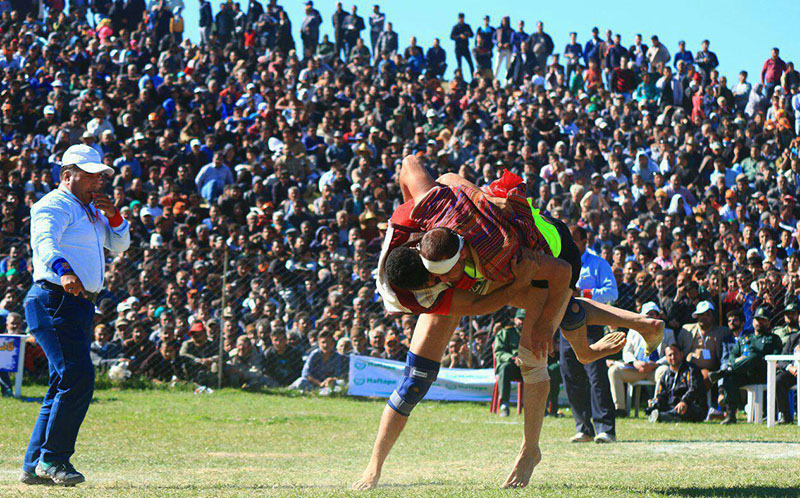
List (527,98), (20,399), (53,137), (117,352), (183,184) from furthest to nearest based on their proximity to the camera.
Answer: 1. (527,98)
2. (53,137)
3. (183,184)
4. (117,352)
5. (20,399)

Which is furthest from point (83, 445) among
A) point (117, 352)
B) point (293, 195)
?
point (293, 195)

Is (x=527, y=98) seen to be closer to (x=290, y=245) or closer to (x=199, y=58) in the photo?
(x=199, y=58)

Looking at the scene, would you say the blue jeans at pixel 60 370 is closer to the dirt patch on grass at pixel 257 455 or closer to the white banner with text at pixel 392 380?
the dirt patch on grass at pixel 257 455

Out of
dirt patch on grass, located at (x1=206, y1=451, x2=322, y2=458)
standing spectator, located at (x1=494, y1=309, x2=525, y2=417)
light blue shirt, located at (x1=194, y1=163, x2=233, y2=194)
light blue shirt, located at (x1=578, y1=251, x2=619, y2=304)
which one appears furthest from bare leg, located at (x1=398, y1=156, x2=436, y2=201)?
light blue shirt, located at (x1=194, y1=163, x2=233, y2=194)

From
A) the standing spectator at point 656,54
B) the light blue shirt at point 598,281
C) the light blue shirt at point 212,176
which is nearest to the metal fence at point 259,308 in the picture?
the light blue shirt at point 212,176

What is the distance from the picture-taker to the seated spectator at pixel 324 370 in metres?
14.0

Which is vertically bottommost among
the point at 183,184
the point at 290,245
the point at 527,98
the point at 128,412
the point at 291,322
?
the point at 128,412

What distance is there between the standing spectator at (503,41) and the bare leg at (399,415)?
66.5 feet

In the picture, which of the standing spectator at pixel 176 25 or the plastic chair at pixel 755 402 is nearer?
the plastic chair at pixel 755 402

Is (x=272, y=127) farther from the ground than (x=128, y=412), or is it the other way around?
(x=272, y=127)

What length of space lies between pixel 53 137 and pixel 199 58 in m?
5.44

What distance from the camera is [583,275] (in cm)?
877

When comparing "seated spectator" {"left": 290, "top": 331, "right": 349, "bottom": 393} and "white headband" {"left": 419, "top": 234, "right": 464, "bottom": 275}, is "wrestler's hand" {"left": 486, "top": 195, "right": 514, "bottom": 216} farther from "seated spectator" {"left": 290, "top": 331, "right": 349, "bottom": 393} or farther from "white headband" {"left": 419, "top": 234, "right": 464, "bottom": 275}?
"seated spectator" {"left": 290, "top": 331, "right": 349, "bottom": 393}

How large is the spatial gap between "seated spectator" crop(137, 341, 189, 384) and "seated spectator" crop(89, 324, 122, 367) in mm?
368
